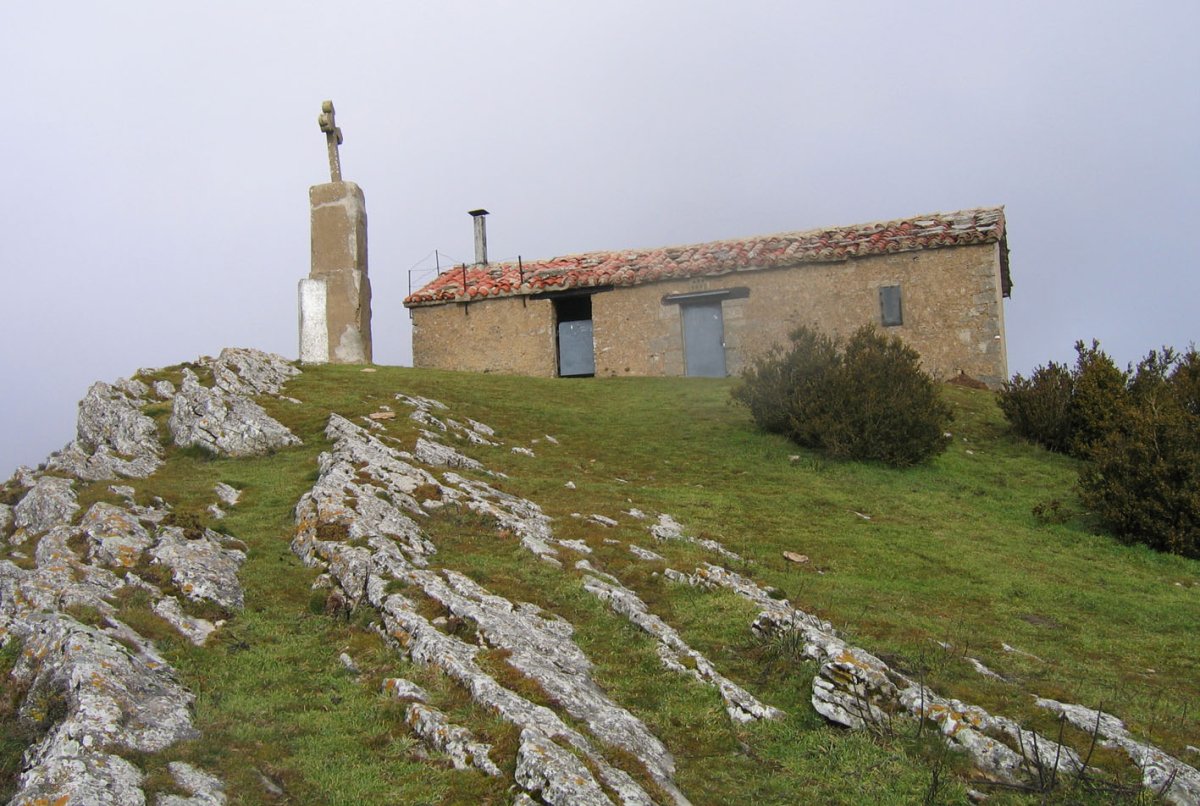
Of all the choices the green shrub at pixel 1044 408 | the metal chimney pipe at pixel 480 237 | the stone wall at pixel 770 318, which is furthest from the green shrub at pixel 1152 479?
the metal chimney pipe at pixel 480 237

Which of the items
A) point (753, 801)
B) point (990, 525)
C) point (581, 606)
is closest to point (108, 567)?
point (581, 606)

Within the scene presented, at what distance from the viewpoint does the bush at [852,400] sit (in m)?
20.9

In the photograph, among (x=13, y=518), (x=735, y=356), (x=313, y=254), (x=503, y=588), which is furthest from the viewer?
(x=735, y=356)

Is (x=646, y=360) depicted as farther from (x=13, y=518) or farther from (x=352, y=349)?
(x=13, y=518)

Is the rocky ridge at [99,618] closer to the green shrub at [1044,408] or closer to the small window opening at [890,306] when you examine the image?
the green shrub at [1044,408]

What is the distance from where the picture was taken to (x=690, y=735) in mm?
8539

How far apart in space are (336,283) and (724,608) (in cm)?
1716

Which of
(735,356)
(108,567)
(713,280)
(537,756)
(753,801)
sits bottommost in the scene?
(753,801)

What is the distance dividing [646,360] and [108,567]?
22.5 m

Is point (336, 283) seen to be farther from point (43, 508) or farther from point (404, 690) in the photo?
point (404, 690)

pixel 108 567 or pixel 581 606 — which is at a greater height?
pixel 108 567

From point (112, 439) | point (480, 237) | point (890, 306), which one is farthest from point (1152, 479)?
point (480, 237)

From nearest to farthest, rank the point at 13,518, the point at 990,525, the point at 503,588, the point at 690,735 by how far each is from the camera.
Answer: the point at 690,735 → the point at 503,588 → the point at 13,518 → the point at 990,525

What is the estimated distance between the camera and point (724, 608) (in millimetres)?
11039
